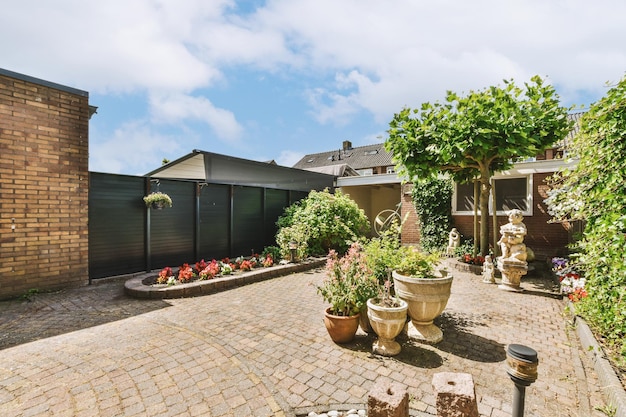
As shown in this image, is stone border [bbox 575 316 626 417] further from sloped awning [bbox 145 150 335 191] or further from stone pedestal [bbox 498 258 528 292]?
sloped awning [bbox 145 150 335 191]

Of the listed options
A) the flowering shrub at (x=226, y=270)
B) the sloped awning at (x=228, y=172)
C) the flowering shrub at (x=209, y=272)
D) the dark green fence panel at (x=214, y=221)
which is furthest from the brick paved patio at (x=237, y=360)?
the sloped awning at (x=228, y=172)

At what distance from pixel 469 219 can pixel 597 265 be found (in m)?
7.39

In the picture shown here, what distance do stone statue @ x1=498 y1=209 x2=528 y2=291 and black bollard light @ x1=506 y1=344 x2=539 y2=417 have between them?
5.15 metres

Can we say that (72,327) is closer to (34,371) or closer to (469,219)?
(34,371)

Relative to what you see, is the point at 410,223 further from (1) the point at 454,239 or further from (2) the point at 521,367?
(2) the point at 521,367

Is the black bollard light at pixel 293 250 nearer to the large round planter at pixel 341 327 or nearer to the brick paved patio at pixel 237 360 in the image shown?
the brick paved patio at pixel 237 360

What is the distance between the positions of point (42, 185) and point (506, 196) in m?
12.8

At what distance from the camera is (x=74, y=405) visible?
2.42 metres

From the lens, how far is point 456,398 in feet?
7.04

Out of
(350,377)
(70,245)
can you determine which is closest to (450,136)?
(350,377)

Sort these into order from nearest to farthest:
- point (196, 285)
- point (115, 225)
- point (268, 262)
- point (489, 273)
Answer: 1. point (196, 285)
2. point (115, 225)
3. point (489, 273)
4. point (268, 262)

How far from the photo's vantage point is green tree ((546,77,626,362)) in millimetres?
2959

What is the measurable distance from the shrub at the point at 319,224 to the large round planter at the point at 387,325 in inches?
203

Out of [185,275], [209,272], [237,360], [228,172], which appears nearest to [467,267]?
[209,272]
